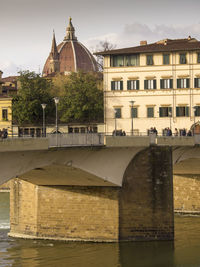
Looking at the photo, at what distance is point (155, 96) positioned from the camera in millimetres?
58812

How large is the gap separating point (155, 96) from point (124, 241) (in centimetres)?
2643

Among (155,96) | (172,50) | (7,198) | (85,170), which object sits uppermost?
(172,50)

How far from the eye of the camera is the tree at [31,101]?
6600 centimetres

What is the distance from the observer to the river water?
3108 cm

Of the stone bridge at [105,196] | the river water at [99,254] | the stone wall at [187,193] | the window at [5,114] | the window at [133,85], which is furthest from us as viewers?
the window at [5,114]

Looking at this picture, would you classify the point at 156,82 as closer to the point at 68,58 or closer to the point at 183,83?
the point at 183,83

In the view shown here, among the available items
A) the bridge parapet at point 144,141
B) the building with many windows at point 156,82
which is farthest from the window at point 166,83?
the bridge parapet at point 144,141

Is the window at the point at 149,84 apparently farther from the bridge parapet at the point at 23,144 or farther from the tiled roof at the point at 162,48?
the bridge parapet at the point at 23,144

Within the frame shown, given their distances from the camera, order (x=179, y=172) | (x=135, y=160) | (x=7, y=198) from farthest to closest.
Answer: (x=7, y=198) → (x=179, y=172) → (x=135, y=160)

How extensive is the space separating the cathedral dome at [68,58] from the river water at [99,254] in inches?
4517

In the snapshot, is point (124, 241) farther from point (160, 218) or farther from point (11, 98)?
point (11, 98)

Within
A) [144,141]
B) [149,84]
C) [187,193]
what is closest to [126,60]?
[149,84]

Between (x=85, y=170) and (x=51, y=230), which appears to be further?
(x=51, y=230)

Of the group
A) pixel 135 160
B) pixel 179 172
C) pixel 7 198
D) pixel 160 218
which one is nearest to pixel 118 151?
pixel 135 160
